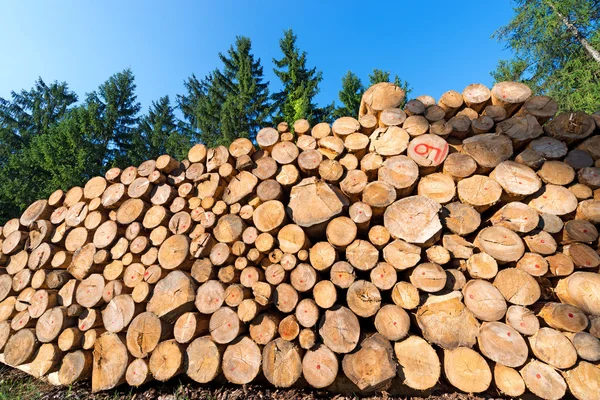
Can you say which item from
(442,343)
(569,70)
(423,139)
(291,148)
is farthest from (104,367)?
(569,70)

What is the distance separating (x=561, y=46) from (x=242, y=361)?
12892mm

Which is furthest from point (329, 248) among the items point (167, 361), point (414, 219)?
point (167, 361)

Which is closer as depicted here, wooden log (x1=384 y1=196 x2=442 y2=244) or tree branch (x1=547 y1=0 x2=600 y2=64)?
wooden log (x1=384 y1=196 x2=442 y2=244)

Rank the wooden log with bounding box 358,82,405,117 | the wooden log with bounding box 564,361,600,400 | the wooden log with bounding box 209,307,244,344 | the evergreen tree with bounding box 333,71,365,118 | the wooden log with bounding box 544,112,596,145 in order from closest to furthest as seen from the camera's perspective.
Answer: the wooden log with bounding box 564,361,600,400
the wooden log with bounding box 209,307,244,344
the wooden log with bounding box 544,112,596,145
the wooden log with bounding box 358,82,405,117
the evergreen tree with bounding box 333,71,365,118

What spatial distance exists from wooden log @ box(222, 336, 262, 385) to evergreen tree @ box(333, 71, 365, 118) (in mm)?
11885

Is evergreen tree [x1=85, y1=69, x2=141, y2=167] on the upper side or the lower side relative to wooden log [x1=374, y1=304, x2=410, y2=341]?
upper

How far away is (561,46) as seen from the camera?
8.57 m

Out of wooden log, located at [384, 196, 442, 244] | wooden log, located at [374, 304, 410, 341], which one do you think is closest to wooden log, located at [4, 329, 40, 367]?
wooden log, located at [374, 304, 410, 341]

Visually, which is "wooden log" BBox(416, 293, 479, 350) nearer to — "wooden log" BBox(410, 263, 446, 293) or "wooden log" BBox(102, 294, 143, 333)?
"wooden log" BBox(410, 263, 446, 293)

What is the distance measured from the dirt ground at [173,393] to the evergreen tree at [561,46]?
10.2 meters

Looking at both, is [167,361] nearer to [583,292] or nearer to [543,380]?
[543,380]

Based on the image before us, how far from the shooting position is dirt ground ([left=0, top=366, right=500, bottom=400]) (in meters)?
1.93

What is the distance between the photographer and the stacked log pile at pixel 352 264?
1800 mm

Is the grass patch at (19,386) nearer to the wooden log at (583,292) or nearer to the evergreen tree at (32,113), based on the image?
the wooden log at (583,292)
